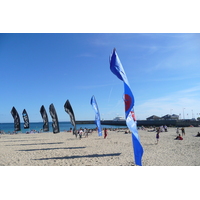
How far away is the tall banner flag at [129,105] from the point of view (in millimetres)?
6195

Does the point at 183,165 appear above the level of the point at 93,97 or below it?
below

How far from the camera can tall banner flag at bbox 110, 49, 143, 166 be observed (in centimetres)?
620

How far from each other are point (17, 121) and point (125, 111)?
19.7 metres

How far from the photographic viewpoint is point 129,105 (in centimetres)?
647

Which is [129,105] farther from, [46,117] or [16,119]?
[16,119]

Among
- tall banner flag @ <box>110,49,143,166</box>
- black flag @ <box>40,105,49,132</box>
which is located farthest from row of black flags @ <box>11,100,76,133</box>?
tall banner flag @ <box>110,49,143,166</box>

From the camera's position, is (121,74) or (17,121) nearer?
(121,74)

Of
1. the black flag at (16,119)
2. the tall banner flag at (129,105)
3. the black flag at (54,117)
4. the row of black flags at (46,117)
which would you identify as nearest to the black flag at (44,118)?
the row of black flags at (46,117)

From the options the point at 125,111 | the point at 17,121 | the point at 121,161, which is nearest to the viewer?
the point at 125,111

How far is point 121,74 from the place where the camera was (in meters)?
6.80

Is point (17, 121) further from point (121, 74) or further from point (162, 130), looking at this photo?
point (162, 130)

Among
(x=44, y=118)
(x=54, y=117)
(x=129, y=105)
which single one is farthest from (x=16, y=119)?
(x=129, y=105)
